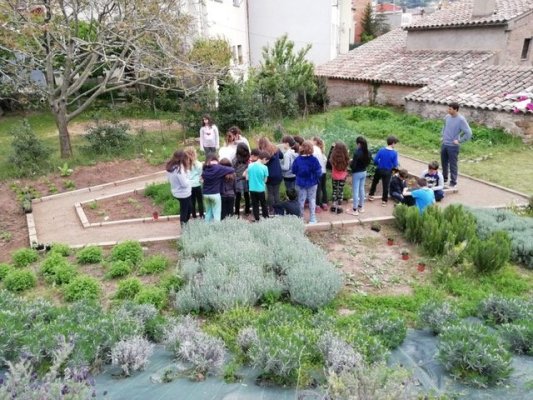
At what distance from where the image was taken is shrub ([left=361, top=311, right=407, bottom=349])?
4.32 m

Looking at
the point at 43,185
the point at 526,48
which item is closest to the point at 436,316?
the point at 43,185

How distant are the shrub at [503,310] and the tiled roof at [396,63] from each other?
49.6 ft

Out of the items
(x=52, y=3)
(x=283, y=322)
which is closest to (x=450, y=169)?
(x=283, y=322)

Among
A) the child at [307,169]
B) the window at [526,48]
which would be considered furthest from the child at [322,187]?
the window at [526,48]

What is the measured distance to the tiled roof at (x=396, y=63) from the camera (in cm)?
1883

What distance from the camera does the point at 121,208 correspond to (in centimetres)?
935

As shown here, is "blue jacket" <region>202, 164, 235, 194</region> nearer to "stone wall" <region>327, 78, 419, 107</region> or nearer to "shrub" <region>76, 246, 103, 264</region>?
"shrub" <region>76, 246, 103, 264</region>

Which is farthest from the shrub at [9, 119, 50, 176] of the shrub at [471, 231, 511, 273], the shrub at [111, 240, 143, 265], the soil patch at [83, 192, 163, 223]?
the shrub at [471, 231, 511, 273]

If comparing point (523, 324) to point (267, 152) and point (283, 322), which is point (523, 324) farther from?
point (267, 152)

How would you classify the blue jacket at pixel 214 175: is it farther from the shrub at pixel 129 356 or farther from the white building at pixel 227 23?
the white building at pixel 227 23

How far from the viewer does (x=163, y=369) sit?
12.9ft

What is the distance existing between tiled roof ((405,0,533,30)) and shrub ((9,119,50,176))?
60.9 ft

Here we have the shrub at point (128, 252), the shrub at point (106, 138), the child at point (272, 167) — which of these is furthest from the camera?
the shrub at point (106, 138)

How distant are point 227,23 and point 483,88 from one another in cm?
1562
